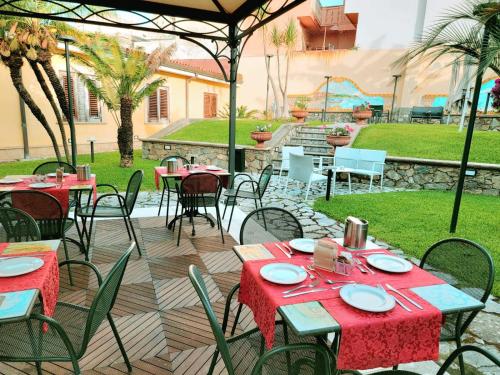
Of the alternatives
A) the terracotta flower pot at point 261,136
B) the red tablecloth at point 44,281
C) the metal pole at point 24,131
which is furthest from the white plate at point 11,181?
the metal pole at point 24,131

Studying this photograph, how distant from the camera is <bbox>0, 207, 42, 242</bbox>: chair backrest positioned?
2.38 m

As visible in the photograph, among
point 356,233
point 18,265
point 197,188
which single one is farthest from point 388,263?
point 197,188

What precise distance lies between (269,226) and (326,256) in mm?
834

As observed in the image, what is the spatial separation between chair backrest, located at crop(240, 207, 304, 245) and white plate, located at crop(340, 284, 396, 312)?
0.98m

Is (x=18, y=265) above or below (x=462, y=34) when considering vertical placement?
below

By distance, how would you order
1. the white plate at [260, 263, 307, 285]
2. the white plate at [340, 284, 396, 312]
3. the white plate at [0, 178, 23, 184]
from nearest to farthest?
the white plate at [340, 284, 396, 312]
the white plate at [260, 263, 307, 285]
the white plate at [0, 178, 23, 184]

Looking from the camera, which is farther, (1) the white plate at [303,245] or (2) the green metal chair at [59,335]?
(1) the white plate at [303,245]

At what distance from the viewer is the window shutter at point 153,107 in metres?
14.6

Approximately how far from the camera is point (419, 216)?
19.0 feet

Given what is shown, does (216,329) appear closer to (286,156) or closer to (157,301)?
(157,301)

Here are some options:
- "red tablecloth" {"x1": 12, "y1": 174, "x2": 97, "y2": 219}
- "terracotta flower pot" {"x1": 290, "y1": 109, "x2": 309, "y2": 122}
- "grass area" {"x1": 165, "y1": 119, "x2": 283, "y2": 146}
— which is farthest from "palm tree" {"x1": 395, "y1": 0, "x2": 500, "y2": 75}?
"terracotta flower pot" {"x1": 290, "y1": 109, "x2": 309, "y2": 122}

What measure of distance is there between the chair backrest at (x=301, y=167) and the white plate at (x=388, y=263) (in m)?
4.73

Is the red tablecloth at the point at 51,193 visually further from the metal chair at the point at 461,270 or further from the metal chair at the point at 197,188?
the metal chair at the point at 461,270

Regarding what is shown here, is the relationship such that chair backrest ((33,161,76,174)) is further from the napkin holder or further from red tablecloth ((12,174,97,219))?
the napkin holder
